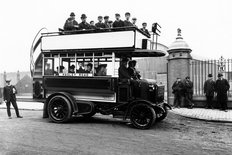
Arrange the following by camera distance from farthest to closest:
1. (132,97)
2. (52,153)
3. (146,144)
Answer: (132,97) < (146,144) < (52,153)

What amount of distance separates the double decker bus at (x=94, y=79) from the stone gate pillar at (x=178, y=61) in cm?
495

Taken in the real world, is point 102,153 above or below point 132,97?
below

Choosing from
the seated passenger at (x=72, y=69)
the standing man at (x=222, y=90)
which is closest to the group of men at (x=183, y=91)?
the standing man at (x=222, y=90)

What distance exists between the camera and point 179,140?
6242mm

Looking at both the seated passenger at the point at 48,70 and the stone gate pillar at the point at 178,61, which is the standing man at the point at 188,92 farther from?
the seated passenger at the point at 48,70

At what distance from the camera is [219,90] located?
11.8m

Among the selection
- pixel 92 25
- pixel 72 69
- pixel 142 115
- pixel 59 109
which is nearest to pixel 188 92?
pixel 142 115

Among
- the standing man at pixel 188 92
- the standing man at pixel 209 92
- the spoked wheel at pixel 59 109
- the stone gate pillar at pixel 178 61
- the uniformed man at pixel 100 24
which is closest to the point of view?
the spoked wheel at pixel 59 109

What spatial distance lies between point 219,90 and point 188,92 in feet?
4.90

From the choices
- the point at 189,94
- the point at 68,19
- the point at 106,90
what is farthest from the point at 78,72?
the point at 189,94

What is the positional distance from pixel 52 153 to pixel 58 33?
16.5 feet

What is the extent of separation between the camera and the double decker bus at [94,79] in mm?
7914

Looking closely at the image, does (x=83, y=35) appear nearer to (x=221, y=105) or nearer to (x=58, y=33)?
(x=58, y=33)

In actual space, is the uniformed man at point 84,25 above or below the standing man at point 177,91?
above
